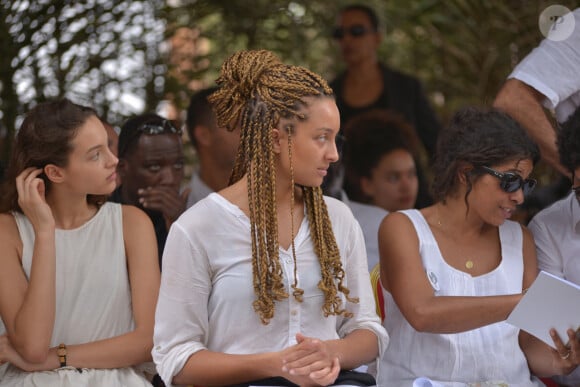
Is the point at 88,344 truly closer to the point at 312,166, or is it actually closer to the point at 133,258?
the point at 133,258

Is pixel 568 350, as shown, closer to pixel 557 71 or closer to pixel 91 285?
pixel 557 71

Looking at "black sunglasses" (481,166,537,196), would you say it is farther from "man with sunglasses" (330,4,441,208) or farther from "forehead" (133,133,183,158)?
"man with sunglasses" (330,4,441,208)

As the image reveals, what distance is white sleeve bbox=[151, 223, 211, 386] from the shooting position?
3012 mm

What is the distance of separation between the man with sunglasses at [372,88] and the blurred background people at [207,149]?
1107 millimetres

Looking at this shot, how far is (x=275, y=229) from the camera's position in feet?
10.1

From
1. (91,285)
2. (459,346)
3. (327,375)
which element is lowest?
(459,346)

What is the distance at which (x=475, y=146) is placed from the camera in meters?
3.58

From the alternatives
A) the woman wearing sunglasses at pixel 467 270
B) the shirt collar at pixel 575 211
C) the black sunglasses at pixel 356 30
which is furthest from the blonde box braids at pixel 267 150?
the black sunglasses at pixel 356 30

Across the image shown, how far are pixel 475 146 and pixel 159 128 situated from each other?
1.72 metres

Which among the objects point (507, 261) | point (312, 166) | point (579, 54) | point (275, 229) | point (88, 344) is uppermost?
point (579, 54)

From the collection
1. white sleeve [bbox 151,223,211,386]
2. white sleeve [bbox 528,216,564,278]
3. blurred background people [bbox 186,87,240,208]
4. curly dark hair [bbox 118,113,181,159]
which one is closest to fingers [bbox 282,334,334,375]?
white sleeve [bbox 151,223,211,386]

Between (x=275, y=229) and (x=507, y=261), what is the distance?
102cm

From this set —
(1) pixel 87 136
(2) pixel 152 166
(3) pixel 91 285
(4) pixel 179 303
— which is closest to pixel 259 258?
(4) pixel 179 303

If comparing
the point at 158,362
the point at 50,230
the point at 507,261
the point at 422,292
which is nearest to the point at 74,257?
the point at 50,230
